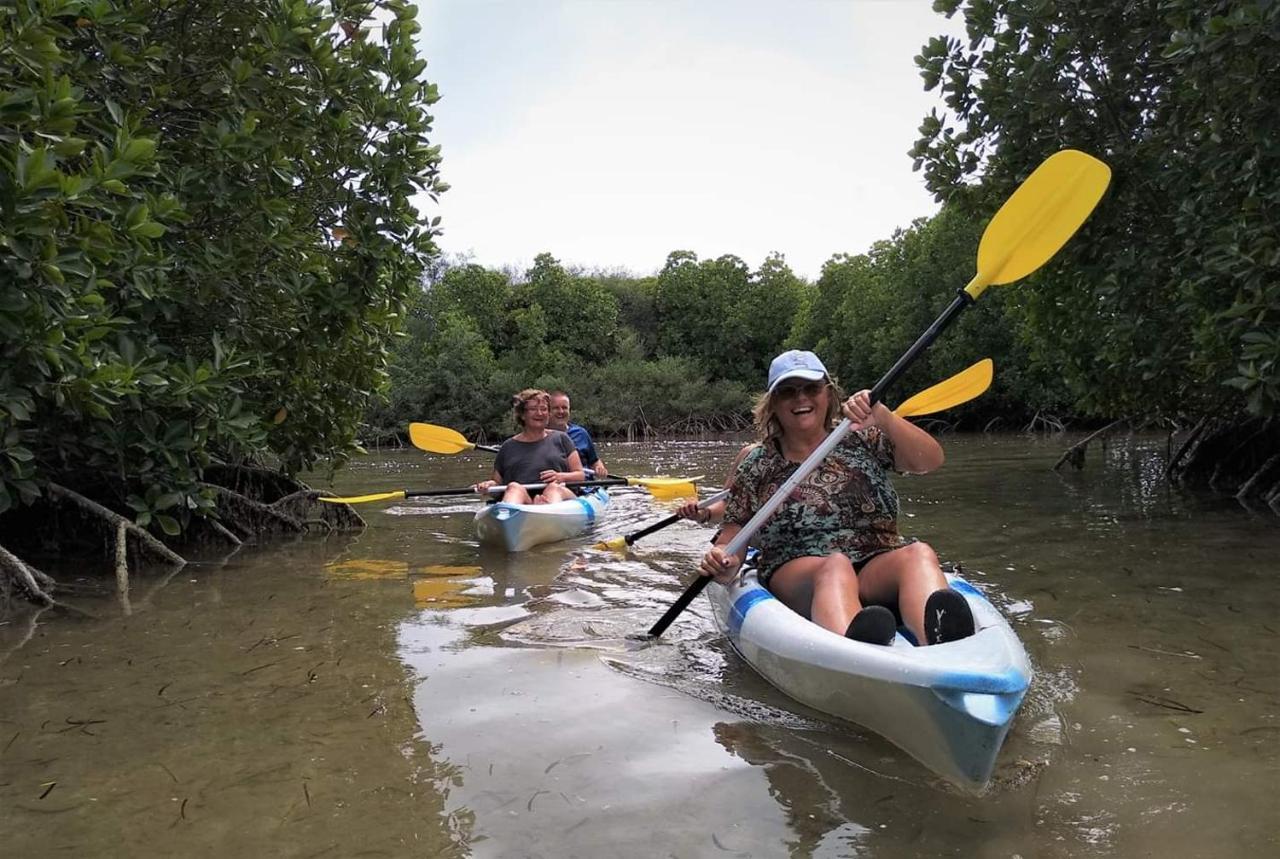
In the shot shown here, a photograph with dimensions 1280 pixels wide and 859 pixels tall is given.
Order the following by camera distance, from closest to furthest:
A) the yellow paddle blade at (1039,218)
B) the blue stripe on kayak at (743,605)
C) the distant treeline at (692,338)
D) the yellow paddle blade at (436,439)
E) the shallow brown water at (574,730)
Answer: the shallow brown water at (574,730), the blue stripe on kayak at (743,605), the yellow paddle blade at (1039,218), the yellow paddle blade at (436,439), the distant treeline at (692,338)

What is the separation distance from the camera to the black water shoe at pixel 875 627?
2611mm

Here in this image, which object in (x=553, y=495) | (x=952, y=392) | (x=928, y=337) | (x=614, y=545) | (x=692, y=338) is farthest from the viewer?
(x=692, y=338)

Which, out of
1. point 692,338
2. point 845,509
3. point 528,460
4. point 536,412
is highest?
point 692,338

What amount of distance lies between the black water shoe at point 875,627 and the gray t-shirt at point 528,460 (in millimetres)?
5012

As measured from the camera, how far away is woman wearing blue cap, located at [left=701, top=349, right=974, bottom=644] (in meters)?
3.07

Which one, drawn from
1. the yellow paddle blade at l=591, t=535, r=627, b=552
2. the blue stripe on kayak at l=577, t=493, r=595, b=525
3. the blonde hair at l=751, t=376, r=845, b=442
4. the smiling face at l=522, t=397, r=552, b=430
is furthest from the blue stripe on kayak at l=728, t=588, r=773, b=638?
the smiling face at l=522, t=397, r=552, b=430

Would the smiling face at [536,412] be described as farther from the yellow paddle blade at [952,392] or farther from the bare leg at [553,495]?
the yellow paddle blade at [952,392]

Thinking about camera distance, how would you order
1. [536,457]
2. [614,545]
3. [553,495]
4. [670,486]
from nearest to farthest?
[614,545], [670,486], [553,495], [536,457]

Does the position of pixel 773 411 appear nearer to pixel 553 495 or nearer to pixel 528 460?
pixel 553 495

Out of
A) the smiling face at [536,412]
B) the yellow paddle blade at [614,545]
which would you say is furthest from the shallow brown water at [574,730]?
the smiling face at [536,412]

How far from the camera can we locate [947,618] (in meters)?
2.57

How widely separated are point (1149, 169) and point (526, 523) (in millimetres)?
5169

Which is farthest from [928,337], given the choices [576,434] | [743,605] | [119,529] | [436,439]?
[436,439]

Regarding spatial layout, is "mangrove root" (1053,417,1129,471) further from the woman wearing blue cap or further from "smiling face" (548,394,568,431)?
the woman wearing blue cap
